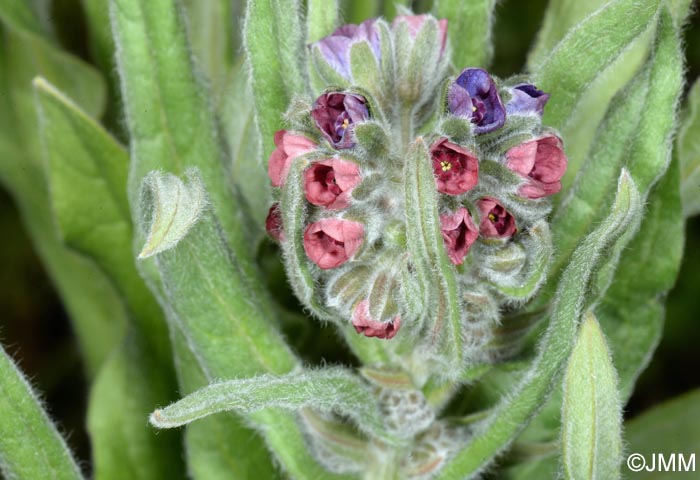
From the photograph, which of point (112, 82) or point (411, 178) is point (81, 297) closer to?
point (112, 82)

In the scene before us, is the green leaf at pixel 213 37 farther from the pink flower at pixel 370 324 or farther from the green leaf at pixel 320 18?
the pink flower at pixel 370 324

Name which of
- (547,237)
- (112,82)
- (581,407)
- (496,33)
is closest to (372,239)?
(547,237)

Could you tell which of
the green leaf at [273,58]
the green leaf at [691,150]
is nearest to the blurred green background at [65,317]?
the green leaf at [691,150]

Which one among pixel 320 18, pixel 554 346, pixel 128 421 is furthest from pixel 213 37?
pixel 554 346

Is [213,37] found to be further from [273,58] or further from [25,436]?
[25,436]

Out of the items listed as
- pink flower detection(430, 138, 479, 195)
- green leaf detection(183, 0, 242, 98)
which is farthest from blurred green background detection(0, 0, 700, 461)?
pink flower detection(430, 138, 479, 195)
